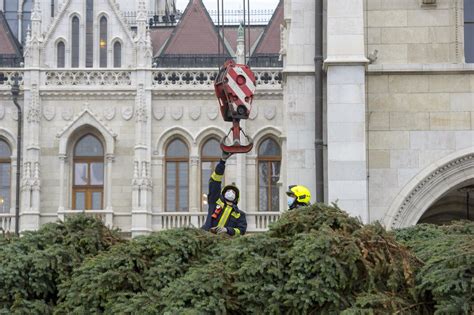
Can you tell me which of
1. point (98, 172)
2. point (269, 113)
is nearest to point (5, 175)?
point (98, 172)

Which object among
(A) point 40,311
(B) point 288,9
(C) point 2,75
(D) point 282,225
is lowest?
(A) point 40,311

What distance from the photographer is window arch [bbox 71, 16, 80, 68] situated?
146 ft

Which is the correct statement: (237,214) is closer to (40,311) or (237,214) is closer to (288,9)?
(40,311)

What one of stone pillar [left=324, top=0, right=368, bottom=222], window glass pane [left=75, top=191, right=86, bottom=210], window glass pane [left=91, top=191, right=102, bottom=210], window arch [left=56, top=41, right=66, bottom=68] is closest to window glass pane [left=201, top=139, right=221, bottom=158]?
window glass pane [left=91, top=191, right=102, bottom=210]

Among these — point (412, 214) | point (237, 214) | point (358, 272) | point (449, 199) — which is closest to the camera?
point (358, 272)

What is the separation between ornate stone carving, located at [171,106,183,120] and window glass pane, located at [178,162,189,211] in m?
1.57

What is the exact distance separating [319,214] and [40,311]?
74.6 inches

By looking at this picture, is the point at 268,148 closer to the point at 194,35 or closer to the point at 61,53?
the point at 194,35

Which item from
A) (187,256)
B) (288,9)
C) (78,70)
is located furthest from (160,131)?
(187,256)

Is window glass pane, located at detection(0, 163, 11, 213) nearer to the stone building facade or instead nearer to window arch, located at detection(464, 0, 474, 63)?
the stone building facade

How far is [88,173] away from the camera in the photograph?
4441cm

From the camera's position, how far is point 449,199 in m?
15.0

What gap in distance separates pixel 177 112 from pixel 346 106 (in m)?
30.7

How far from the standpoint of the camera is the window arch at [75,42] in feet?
146
